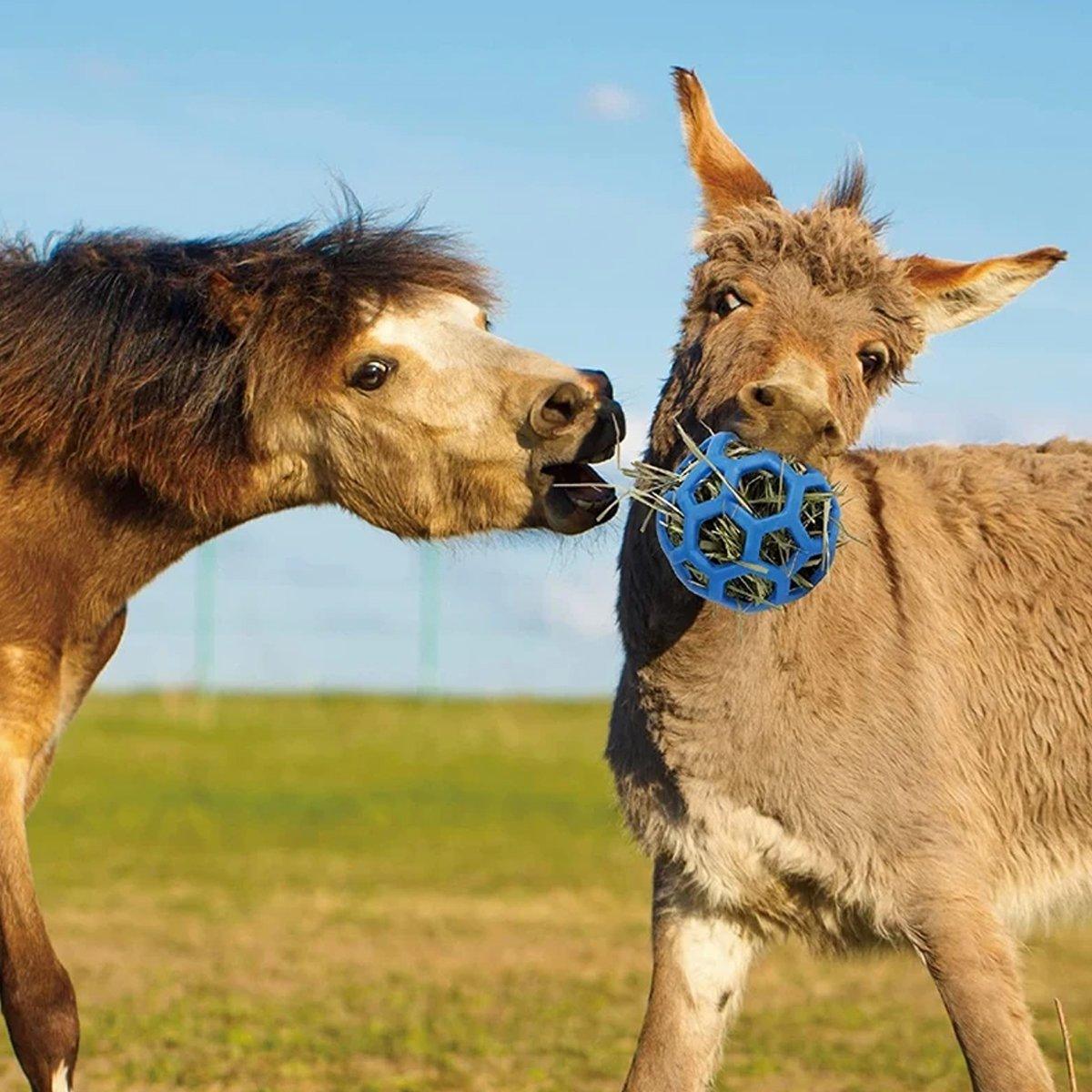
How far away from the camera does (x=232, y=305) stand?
5902mm

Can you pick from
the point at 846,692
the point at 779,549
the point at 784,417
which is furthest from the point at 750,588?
the point at 846,692

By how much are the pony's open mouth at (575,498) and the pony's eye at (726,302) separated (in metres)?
0.63

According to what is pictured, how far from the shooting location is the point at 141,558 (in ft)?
20.2

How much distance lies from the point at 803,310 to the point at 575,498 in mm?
922

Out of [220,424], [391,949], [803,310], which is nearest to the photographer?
[803,310]

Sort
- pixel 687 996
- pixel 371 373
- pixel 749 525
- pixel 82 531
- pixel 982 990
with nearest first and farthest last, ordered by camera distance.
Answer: pixel 749 525 → pixel 982 990 → pixel 687 996 → pixel 371 373 → pixel 82 531

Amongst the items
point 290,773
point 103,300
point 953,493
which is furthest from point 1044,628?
point 290,773

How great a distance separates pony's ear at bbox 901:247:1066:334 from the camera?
5633 millimetres

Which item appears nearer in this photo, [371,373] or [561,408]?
[561,408]

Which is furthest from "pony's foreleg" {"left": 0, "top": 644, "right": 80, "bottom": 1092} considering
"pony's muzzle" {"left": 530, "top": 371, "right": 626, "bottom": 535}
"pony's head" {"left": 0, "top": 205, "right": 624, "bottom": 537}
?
"pony's muzzle" {"left": 530, "top": 371, "right": 626, "bottom": 535}

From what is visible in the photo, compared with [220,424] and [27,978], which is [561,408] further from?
[27,978]

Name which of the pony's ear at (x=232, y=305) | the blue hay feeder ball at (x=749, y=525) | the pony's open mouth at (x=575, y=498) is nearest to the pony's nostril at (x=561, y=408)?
the pony's open mouth at (x=575, y=498)

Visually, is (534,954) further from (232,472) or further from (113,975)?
(232,472)

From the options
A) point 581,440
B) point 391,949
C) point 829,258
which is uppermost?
point 829,258
